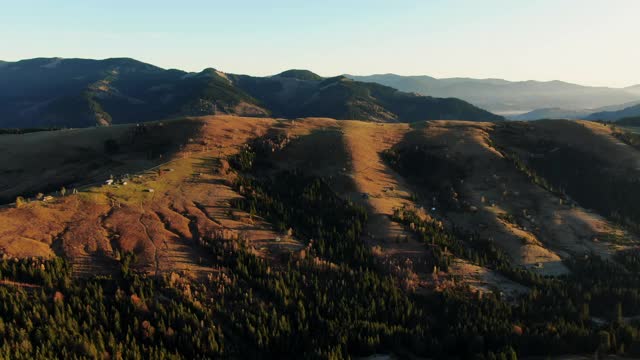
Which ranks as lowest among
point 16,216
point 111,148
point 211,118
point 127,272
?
point 127,272

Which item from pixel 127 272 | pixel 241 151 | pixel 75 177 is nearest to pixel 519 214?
pixel 241 151

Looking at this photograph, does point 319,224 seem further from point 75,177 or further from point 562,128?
point 562,128

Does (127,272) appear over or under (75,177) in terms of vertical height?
under

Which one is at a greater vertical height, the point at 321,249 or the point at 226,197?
the point at 226,197

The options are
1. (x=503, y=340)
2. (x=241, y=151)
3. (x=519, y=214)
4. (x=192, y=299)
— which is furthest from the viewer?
(x=241, y=151)

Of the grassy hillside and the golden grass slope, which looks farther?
the golden grass slope

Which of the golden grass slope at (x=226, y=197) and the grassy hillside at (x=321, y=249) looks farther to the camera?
the golden grass slope at (x=226, y=197)

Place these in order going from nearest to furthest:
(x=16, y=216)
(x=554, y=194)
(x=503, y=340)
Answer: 1. (x=503, y=340)
2. (x=16, y=216)
3. (x=554, y=194)

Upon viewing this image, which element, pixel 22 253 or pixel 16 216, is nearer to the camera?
pixel 22 253

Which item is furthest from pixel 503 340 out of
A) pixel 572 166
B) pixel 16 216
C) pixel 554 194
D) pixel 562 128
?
pixel 562 128

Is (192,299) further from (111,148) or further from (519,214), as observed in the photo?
(111,148)

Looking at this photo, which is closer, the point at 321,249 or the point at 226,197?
the point at 321,249
